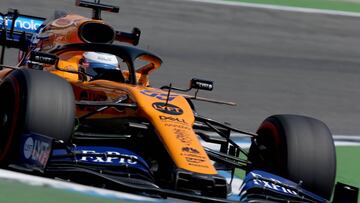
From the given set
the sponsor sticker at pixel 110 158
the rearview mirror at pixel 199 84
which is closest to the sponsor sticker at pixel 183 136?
→ the sponsor sticker at pixel 110 158

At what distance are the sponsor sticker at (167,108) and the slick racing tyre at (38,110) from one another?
27.4 inches

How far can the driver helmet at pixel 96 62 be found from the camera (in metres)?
9.20

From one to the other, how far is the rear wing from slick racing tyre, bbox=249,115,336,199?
10.2 feet

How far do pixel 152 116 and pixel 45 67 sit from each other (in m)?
1.99

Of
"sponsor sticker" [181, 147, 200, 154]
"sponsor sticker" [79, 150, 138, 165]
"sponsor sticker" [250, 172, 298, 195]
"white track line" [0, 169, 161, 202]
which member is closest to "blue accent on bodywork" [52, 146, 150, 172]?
"sponsor sticker" [79, 150, 138, 165]

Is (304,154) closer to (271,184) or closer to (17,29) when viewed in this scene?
(271,184)

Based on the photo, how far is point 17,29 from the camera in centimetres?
1075

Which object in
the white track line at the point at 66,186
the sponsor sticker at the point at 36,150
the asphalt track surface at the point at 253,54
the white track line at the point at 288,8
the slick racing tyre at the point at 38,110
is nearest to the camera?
the white track line at the point at 66,186

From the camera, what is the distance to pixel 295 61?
15617 millimetres

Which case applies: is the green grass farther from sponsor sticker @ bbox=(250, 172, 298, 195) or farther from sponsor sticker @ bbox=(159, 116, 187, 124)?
sponsor sticker @ bbox=(250, 172, 298, 195)

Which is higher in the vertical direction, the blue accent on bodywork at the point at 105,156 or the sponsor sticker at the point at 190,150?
the sponsor sticker at the point at 190,150

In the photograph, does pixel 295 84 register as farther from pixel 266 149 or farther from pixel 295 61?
pixel 266 149

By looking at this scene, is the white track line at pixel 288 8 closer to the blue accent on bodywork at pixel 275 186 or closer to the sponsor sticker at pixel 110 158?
the blue accent on bodywork at pixel 275 186

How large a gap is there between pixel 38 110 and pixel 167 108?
40.9 inches
